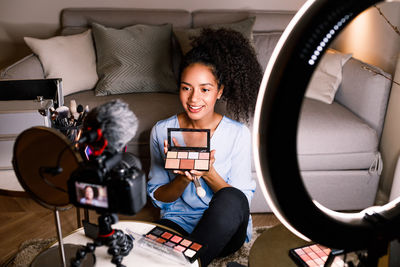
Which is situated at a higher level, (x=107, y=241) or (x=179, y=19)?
(x=179, y=19)

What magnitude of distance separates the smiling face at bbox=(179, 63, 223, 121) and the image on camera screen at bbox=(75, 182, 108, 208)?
31.6 inches

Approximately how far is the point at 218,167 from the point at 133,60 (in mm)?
1034

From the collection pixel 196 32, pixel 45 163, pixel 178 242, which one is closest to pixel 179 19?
pixel 196 32

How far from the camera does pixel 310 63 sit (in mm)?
372

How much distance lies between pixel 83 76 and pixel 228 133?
1119mm

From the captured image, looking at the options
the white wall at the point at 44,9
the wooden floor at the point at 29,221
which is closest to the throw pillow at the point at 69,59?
the white wall at the point at 44,9

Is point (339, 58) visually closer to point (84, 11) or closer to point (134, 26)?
point (134, 26)

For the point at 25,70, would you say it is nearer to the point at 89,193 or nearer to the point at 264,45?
the point at 264,45

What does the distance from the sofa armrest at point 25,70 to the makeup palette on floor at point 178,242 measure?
140 centimetres

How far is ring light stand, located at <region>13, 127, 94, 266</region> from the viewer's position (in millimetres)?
583

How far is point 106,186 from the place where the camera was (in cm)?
54

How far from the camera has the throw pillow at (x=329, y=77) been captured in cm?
204

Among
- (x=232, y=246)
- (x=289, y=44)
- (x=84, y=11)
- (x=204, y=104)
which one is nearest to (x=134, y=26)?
(x=84, y=11)

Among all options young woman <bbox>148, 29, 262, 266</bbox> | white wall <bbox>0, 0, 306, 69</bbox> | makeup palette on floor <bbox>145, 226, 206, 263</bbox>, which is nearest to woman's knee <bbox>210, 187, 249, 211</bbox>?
young woman <bbox>148, 29, 262, 266</bbox>
